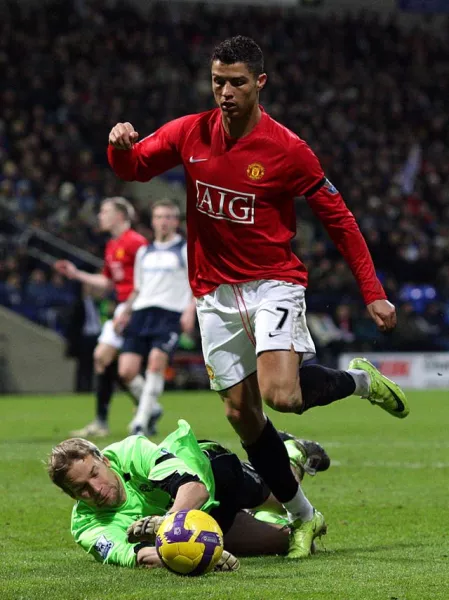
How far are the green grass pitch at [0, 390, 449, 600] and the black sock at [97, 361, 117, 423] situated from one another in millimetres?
268

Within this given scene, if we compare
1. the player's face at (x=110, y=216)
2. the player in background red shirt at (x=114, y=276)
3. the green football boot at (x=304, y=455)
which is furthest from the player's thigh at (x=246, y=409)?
the player's face at (x=110, y=216)

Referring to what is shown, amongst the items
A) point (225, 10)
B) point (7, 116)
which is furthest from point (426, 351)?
point (225, 10)

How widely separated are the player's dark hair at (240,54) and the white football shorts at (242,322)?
3.39 feet

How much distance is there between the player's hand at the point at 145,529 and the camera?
4.91 m

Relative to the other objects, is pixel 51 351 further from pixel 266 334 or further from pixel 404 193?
pixel 266 334

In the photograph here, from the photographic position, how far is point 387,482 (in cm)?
843

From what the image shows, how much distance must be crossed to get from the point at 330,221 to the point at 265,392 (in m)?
0.89

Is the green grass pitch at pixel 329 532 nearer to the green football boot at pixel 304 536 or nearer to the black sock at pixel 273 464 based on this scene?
the green football boot at pixel 304 536

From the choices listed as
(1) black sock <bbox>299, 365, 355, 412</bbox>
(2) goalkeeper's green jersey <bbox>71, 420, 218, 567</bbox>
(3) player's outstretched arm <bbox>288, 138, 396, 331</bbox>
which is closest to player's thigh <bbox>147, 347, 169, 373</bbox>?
(1) black sock <bbox>299, 365, 355, 412</bbox>

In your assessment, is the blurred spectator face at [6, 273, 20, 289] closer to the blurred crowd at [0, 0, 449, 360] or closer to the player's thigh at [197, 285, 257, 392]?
the blurred crowd at [0, 0, 449, 360]

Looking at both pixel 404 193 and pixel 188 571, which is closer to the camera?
pixel 188 571

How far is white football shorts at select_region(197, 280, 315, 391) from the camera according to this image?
550cm

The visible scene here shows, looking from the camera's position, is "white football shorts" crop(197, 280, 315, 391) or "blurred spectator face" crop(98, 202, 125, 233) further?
"blurred spectator face" crop(98, 202, 125, 233)

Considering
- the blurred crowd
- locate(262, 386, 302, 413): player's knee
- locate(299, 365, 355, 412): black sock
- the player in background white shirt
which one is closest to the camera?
locate(262, 386, 302, 413): player's knee
